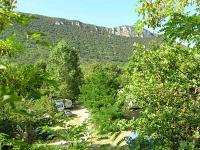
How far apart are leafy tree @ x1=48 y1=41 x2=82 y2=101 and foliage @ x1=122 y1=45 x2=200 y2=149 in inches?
1814

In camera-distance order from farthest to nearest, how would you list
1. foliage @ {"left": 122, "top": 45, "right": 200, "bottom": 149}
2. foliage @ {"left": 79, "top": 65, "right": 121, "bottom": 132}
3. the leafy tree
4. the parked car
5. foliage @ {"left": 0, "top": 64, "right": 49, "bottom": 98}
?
the leafy tree → foliage @ {"left": 79, "top": 65, "right": 121, "bottom": 132} → the parked car → foliage @ {"left": 122, "top": 45, "right": 200, "bottom": 149} → foliage @ {"left": 0, "top": 64, "right": 49, "bottom": 98}

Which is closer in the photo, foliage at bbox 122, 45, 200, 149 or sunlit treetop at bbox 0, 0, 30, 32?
sunlit treetop at bbox 0, 0, 30, 32

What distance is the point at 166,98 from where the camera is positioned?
16453 mm

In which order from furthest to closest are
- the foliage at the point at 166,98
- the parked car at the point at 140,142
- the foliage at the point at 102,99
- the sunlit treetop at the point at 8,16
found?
the foliage at the point at 102,99 < the parked car at the point at 140,142 < the foliage at the point at 166,98 < the sunlit treetop at the point at 8,16

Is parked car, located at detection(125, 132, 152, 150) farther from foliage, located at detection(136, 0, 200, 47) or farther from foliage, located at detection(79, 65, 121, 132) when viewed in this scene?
foliage, located at detection(79, 65, 121, 132)

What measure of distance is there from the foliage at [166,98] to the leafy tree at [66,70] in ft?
151

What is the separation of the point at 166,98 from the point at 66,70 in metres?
51.2

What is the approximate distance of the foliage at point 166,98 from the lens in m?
15.2

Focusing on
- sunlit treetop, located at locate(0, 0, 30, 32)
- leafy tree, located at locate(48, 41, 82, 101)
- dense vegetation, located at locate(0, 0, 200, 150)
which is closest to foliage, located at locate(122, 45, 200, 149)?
dense vegetation, located at locate(0, 0, 200, 150)

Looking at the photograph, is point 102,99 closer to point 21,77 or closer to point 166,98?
point 166,98

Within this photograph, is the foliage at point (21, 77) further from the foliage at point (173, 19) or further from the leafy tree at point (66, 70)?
the leafy tree at point (66, 70)

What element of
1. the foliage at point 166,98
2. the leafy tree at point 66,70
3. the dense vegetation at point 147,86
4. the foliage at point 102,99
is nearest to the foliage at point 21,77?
the dense vegetation at point 147,86

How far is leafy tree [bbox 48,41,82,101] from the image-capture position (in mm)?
63844

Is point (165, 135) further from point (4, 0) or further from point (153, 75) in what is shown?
point (4, 0)
